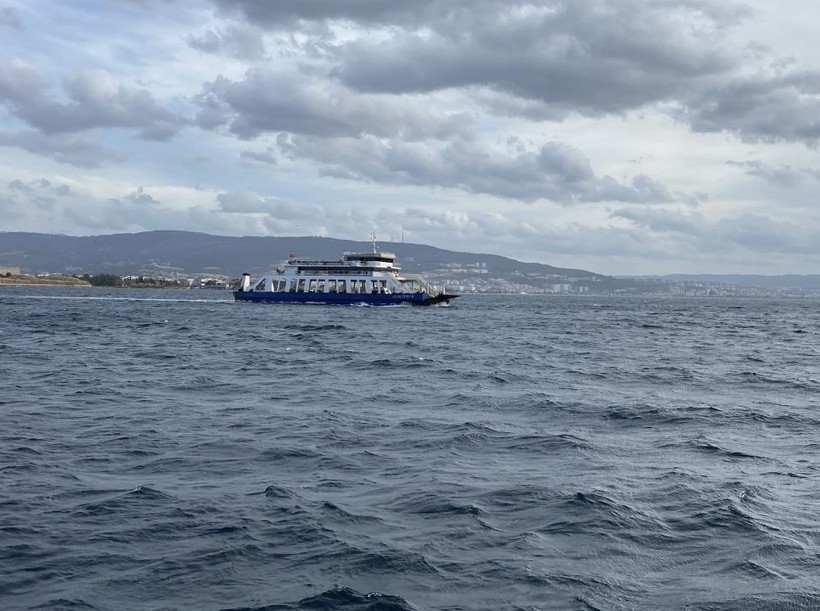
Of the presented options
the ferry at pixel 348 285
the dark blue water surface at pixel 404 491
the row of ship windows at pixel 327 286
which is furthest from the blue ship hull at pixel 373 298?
the dark blue water surface at pixel 404 491

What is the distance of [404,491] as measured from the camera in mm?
17375

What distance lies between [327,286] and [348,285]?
3574mm

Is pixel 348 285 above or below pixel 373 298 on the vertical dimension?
above

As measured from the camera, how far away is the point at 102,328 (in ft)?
237

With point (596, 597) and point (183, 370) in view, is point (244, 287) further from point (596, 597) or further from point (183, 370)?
point (596, 597)

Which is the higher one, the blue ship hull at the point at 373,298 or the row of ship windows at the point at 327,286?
the row of ship windows at the point at 327,286

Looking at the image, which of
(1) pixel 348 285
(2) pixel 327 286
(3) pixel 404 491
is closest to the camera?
(3) pixel 404 491

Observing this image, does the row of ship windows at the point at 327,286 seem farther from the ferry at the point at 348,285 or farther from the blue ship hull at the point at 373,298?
the blue ship hull at the point at 373,298

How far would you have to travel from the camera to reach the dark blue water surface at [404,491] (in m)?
12.4

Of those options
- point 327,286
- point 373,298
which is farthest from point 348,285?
point 373,298

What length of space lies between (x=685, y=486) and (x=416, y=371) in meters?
23.1

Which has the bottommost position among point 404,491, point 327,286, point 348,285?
point 404,491

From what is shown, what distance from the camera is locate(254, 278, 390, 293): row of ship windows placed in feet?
423

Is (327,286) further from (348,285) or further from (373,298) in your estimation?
(373,298)
